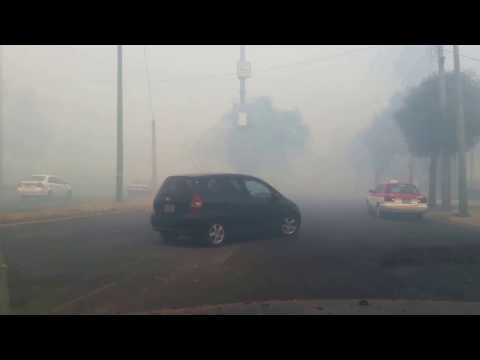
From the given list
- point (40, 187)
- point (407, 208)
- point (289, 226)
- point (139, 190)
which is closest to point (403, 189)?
point (407, 208)

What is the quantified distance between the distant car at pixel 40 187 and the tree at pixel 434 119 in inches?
828

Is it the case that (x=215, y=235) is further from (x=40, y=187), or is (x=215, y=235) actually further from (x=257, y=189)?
(x=40, y=187)

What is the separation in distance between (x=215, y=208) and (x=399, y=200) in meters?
9.83

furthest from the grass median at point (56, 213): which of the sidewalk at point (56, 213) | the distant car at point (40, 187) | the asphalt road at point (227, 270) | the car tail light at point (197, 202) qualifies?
the car tail light at point (197, 202)

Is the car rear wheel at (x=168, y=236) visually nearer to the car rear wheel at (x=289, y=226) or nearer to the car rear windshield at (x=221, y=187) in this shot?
the car rear windshield at (x=221, y=187)

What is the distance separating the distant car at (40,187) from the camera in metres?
25.3

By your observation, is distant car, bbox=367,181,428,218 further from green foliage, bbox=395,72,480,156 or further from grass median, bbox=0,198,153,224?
grass median, bbox=0,198,153,224

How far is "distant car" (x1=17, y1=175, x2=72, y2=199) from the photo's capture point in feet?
83.1

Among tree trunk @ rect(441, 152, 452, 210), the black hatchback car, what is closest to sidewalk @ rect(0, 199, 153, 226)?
the black hatchback car

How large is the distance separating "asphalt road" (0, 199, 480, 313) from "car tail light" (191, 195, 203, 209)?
3.12ft
